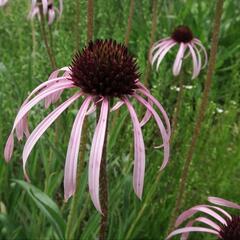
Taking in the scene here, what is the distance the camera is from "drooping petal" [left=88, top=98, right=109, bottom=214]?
→ 59 cm

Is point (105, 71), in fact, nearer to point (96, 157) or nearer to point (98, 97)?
point (98, 97)

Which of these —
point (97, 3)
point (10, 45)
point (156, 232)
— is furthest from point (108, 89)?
point (10, 45)

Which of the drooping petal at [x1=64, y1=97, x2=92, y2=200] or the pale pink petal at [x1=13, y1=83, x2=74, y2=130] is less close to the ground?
the pale pink petal at [x1=13, y1=83, x2=74, y2=130]

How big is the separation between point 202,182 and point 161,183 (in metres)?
0.11

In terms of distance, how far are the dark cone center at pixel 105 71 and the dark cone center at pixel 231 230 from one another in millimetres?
290

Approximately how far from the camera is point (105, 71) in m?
0.76

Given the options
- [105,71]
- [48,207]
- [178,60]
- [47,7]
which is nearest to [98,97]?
[105,71]

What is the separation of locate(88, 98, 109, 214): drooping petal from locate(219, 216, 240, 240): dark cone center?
318mm

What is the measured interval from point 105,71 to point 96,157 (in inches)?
7.6

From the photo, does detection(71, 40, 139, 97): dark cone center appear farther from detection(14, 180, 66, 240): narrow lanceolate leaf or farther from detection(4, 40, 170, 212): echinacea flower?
detection(14, 180, 66, 240): narrow lanceolate leaf

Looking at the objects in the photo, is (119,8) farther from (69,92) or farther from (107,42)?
(107,42)

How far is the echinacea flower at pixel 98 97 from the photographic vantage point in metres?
0.64

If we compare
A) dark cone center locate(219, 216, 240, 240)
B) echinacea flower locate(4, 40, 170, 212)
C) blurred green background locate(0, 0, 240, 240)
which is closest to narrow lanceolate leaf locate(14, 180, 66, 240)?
blurred green background locate(0, 0, 240, 240)

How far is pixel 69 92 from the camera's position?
1.50m
